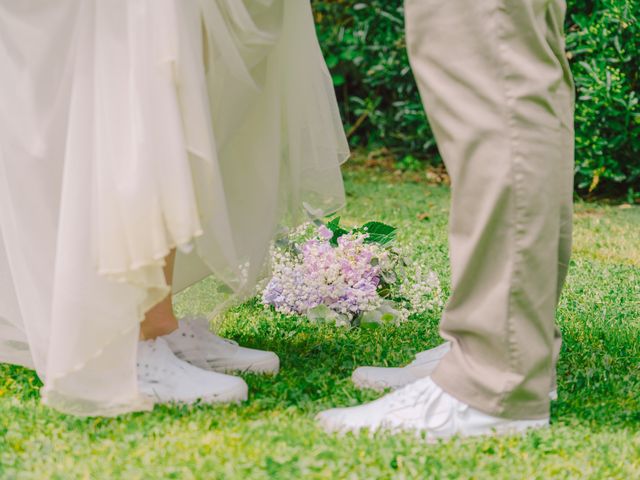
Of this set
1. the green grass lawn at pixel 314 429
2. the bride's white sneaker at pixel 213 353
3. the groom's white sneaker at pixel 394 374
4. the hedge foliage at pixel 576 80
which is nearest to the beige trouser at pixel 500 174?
the green grass lawn at pixel 314 429

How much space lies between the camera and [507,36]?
1.83 metres

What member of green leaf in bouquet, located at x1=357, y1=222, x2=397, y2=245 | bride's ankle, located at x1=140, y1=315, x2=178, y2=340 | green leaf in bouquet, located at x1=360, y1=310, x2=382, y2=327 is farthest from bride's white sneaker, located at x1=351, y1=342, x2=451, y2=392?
green leaf in bouquet, located at x1=357, y1=222, x2=397, y2=245

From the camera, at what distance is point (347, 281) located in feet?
10.2

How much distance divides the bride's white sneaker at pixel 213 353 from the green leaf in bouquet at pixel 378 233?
0.97 metres

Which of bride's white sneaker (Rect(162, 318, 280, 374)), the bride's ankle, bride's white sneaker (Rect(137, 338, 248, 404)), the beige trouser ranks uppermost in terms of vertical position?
the beige trouser

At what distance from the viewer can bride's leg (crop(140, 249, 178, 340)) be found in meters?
2.24

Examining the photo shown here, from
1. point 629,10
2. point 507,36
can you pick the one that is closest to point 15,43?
point 507,36

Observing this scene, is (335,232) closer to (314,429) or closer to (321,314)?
(321,314)

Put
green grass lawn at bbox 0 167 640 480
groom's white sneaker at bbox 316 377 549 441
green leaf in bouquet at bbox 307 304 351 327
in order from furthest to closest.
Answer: green leaf in bouquet at bbox 307 304 351 327 < groom's white sneaker at bbox 316 377 549 441 < green grass lawn at bbox 0 167 640 480

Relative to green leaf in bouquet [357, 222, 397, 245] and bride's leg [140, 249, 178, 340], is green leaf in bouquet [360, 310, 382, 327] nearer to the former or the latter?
green leaf in bouquet [357, 222, 397, 245]

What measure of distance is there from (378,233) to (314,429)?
147cm

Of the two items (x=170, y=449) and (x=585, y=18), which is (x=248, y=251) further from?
(x=585, y=18)

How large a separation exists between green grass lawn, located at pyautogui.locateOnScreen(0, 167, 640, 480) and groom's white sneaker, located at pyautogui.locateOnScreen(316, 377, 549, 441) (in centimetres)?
3

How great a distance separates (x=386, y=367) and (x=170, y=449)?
29.6 inches
